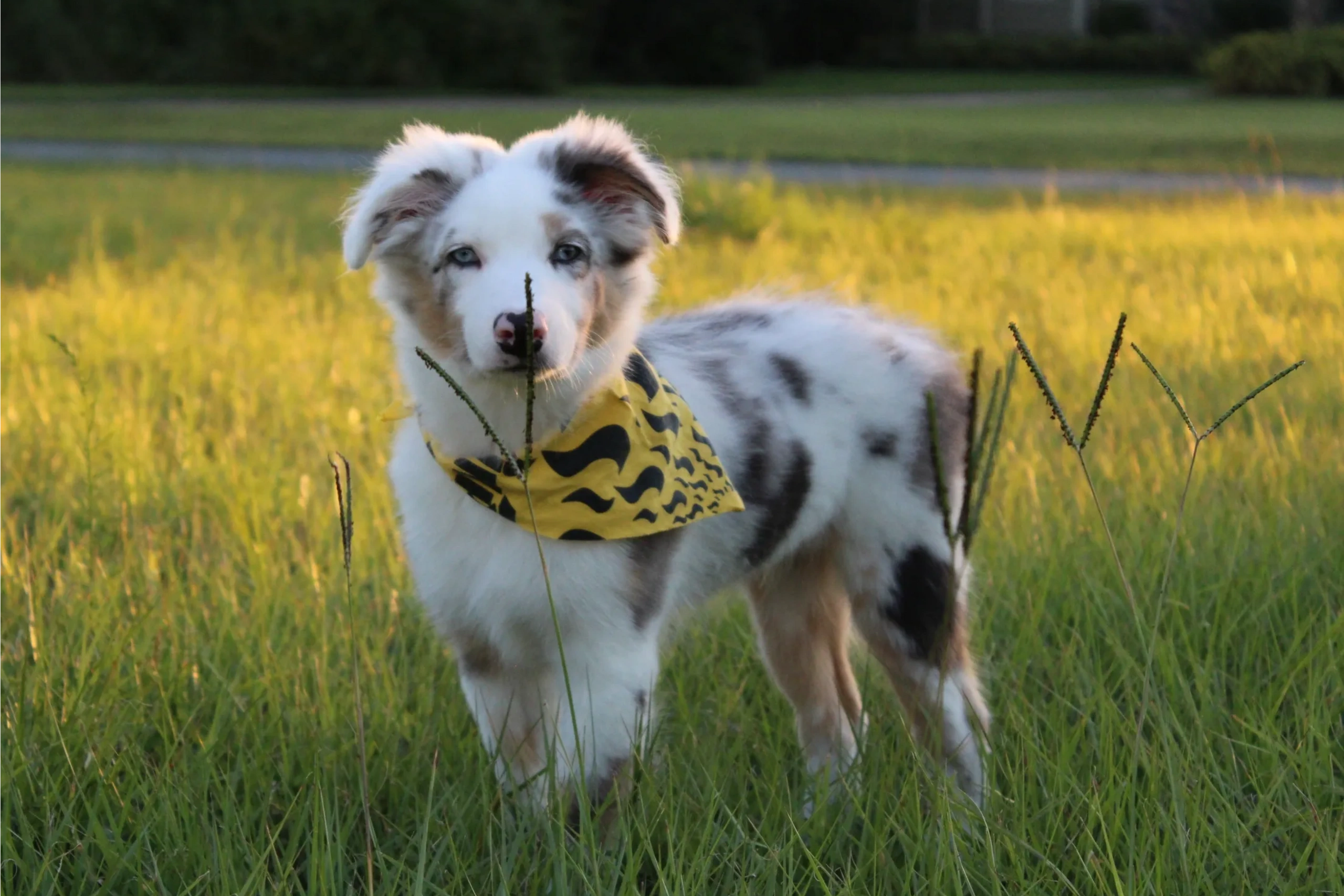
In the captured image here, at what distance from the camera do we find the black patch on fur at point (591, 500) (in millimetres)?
2848

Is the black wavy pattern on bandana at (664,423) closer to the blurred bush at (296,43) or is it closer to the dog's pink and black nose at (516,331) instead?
the dog's pink and black nose at (516,331)

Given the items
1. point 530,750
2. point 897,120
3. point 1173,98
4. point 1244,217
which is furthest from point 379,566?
point 1173,98

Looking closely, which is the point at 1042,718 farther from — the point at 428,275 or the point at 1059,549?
the point at 428,275

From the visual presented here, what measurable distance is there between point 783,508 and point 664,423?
0.39 metres

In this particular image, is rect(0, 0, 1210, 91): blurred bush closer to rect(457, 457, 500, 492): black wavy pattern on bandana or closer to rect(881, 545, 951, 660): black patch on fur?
rect(881, 545, 951, 660): black patch on fur

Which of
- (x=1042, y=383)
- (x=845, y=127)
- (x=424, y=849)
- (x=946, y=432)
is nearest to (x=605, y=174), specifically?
(x=946, y=432)

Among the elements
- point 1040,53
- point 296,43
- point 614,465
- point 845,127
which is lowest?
point 614,465

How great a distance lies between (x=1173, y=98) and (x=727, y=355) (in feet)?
97.3

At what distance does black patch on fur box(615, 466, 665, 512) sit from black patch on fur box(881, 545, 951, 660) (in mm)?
725

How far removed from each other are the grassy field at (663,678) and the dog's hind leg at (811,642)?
4.0 inches

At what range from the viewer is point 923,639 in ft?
10.8

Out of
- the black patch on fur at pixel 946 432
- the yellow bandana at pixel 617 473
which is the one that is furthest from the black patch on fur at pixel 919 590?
the yellow bandana at pixel 617 473

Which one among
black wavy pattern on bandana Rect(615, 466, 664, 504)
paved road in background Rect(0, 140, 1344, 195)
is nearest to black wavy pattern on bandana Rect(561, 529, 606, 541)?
black wavy pattern on bandana Rect(615, 466, 664, 504)

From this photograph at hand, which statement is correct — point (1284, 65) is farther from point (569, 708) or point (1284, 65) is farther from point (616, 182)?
point (569, 708)
